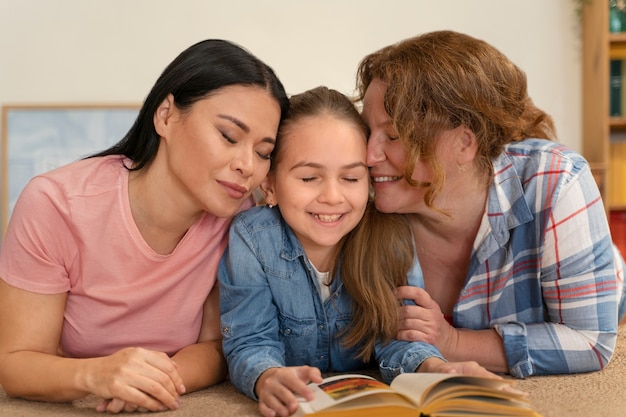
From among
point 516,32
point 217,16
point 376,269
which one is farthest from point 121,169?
point 516,32

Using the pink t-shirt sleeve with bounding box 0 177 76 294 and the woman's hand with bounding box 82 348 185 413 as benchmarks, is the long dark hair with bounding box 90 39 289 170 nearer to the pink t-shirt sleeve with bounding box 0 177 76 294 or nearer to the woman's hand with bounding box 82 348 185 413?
the pink t-shirt sleeve with bounding box 0 177 76 294

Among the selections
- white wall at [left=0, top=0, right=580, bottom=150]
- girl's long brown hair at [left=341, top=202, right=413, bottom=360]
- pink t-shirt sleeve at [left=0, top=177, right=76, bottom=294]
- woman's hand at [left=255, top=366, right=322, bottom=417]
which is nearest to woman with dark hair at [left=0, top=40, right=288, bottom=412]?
pink t-shirt sleeve at [left=0, top=177, right=76, bottom=294]

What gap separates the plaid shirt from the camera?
5.32 ft

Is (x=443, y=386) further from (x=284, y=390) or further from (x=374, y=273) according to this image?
(x=374, y=273)

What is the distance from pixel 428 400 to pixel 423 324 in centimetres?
43

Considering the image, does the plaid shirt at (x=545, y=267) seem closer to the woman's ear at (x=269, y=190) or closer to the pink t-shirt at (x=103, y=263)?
the woman's ear at (x=269, y=190)

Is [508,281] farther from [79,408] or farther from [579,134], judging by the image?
[579,134]

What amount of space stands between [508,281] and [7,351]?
3.50 ft

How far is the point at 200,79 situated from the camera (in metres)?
1.56

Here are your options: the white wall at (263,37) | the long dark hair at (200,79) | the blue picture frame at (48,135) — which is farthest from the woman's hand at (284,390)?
the white wall at (263,37)

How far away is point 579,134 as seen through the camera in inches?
Answer: 166

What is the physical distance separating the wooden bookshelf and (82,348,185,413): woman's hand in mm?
3005

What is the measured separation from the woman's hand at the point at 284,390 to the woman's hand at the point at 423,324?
326 mm

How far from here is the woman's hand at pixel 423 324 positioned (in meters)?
1.62
